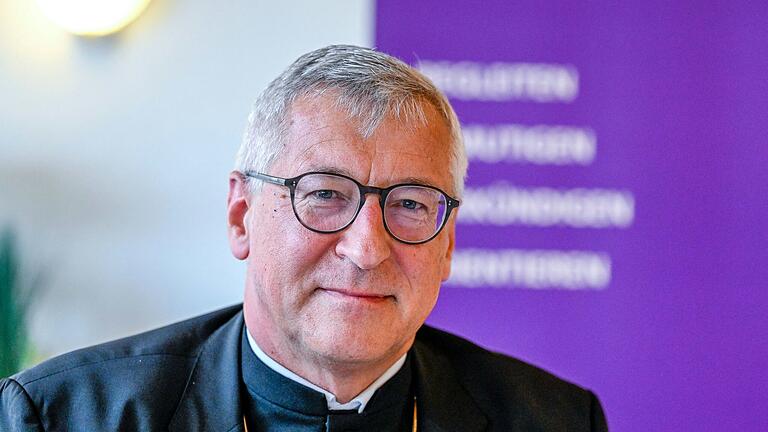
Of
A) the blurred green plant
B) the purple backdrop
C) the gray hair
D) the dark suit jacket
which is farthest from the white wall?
the gray hair

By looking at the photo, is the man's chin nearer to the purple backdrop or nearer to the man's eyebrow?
the man's eyebrow

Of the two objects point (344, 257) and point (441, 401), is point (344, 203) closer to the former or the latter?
point (344, 257)

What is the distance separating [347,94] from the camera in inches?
64.4

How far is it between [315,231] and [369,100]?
0.85 ft

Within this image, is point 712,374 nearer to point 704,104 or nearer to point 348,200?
point 704,104

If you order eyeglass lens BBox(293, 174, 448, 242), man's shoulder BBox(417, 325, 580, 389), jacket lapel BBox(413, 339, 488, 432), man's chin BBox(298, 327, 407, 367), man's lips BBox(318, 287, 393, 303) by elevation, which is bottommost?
jacket lapel BBox(413, 339, 488, 432)

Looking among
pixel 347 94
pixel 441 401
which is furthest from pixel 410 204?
pixel 441 401

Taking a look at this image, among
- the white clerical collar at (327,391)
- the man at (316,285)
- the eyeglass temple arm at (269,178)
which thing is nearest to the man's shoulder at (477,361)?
the man at (316,285)

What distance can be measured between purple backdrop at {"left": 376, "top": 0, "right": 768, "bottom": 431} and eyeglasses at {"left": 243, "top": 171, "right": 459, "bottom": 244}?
1291 millimetres

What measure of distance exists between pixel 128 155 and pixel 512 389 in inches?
58.1

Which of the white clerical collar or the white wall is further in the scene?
the white wall

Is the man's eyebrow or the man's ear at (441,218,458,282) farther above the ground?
the man's eyebrow

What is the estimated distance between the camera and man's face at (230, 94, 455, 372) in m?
1.57

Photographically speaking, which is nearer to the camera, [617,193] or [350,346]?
[350,346]
